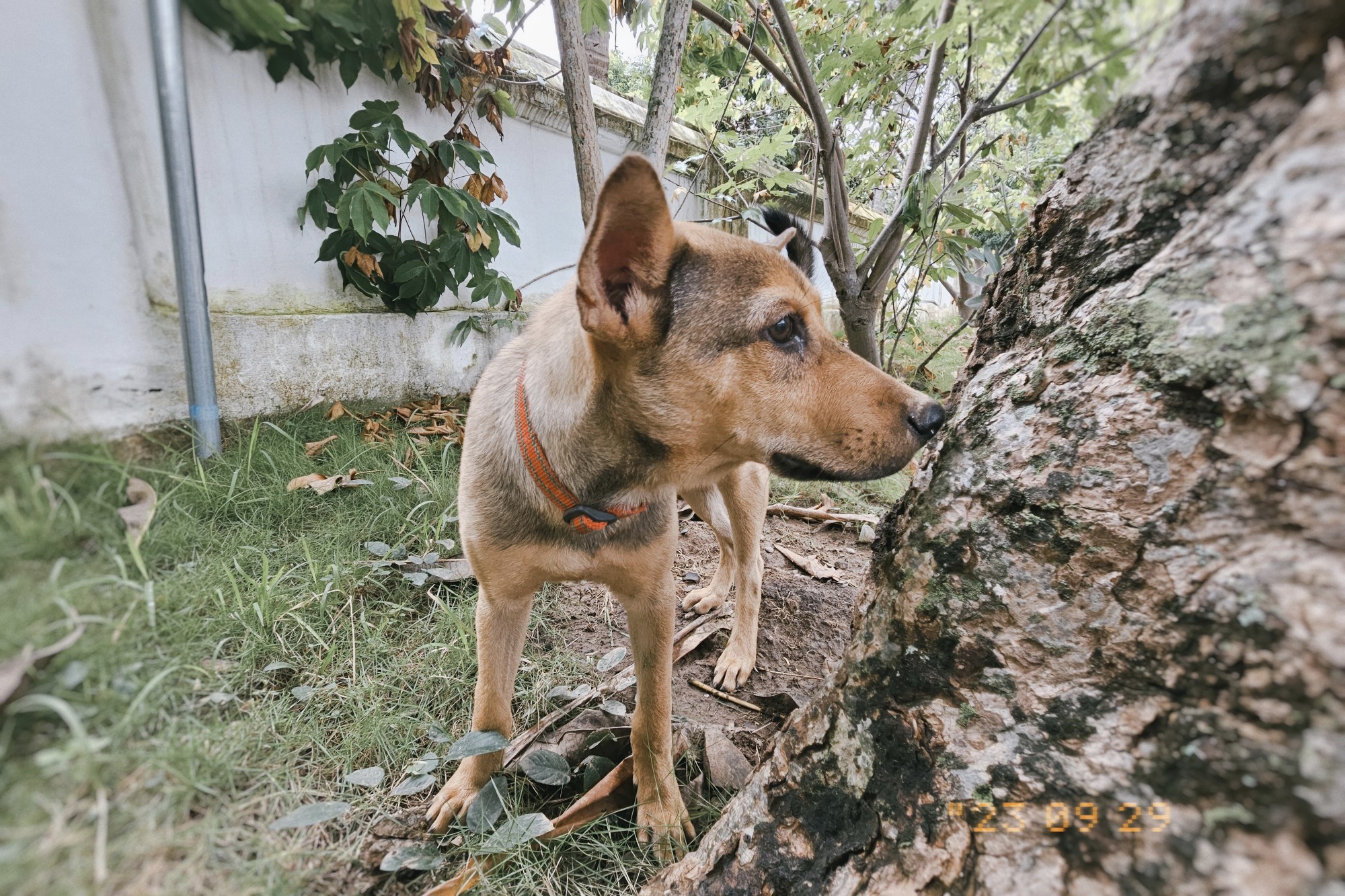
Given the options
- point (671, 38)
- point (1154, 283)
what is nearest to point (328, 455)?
point (1154, 283)

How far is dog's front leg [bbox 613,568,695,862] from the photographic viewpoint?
2.02 metres

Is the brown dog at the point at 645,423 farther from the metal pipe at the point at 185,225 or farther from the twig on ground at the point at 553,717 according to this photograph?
the metal pipe at the point at 185,225

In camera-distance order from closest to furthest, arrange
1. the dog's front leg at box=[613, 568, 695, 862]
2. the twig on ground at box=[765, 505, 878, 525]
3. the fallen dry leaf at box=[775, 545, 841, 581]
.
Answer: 1. the dog's front leg at box=[613, 568, 695, 862]
2. the fallen dry leaf at box=[775, 545, 841, 581]
3. the twig on ground at box=[765, 505, 878, 525]

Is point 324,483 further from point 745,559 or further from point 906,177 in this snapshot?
point 745,559

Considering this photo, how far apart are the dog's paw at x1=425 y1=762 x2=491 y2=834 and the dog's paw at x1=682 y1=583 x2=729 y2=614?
171 cm

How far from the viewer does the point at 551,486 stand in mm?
1845

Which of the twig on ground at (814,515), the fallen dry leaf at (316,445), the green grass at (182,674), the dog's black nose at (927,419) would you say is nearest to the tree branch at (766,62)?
the dog's black nose at (927,419)

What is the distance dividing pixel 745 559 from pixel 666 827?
137cm

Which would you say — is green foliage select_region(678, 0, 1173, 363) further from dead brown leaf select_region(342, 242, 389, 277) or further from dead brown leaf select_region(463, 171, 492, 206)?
dead brown leaf select_region(342, 242, 389, 277)

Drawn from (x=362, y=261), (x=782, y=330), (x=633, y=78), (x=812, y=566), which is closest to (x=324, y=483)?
(x=362, y=261)

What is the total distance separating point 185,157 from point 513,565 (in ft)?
4.76

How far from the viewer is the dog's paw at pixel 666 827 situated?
1.90m

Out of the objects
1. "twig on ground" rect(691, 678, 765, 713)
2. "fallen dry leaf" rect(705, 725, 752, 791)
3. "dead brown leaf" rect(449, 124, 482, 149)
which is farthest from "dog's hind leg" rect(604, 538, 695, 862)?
"dead brown leaf" rect(449, 124, 482, 149)

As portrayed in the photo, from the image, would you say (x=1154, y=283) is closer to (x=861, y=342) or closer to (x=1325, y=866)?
(x=1325, y=866)
